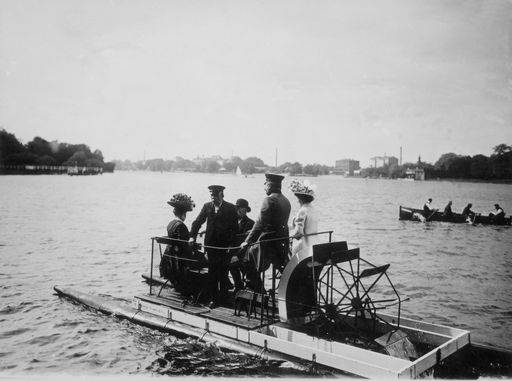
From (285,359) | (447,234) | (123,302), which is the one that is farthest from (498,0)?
(447,234)

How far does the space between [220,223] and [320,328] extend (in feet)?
9.42

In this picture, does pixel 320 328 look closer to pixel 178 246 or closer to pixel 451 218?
pixel 178 246

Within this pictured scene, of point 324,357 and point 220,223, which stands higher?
point 220,223

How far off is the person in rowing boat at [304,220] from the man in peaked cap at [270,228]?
0.29 metres

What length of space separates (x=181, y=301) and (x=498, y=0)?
382 inches

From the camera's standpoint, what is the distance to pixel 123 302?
1110 cm

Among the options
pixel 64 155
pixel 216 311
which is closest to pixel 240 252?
pixel 216 311

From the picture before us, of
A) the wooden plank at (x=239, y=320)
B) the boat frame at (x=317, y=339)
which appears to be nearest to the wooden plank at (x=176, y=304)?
the boat frame at (x=317, y=339)

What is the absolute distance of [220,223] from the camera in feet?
30.1

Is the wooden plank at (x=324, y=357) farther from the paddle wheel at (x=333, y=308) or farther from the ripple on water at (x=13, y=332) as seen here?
the ripple on water at (x=13, y=332)

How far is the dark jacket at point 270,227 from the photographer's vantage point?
8.43 m

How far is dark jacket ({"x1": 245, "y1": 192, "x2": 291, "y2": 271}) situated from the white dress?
309 mm

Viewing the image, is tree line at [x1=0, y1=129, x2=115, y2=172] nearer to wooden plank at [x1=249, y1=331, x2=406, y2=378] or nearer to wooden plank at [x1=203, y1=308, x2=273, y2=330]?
wooden plank at [x1=203, y1=308, x2=273, y2=330]

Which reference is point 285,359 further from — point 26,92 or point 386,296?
point 26,92
